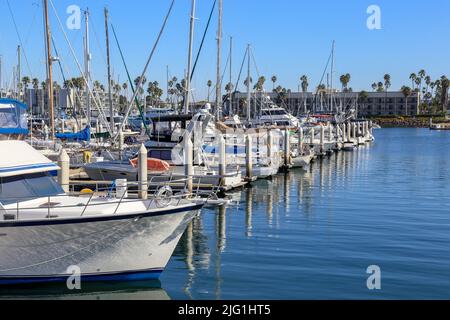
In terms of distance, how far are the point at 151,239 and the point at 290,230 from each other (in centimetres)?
797

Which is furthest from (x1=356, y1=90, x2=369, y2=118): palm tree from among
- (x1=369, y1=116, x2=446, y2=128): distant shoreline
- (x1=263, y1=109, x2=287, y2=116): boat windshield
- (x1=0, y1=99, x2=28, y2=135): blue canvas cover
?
(x1=0, y1=99, x2=28, y2=135): blue canvas cover

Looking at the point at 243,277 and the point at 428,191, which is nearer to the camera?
the point at 243,277

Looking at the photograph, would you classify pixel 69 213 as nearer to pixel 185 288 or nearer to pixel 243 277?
pixel 185 288

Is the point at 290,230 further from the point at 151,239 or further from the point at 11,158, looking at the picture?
the point at 11,158

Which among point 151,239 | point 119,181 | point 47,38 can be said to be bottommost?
point 151,239

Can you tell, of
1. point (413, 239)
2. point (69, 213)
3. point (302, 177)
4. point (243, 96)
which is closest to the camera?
point (69, 213)

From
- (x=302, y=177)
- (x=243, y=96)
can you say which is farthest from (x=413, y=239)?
(x=243, y=96)

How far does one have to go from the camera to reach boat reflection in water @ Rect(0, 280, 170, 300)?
45.8ft

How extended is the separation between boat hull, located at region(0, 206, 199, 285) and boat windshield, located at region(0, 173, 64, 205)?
1320mm

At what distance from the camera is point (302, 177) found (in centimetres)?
3994

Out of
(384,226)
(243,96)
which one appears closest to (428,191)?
(384,226)

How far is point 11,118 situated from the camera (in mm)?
16688

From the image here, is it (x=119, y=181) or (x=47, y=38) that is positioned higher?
(x=47, y=38)

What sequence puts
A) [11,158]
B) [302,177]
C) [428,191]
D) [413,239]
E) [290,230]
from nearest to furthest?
[11,158] → [413,239] → [290,230] → [428,191] → [302,177]
